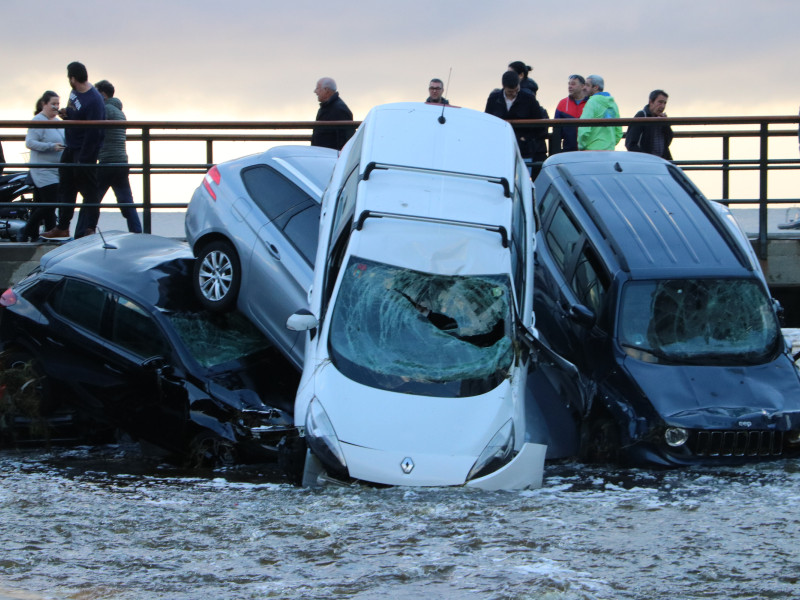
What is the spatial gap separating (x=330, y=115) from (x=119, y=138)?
267 centimetres

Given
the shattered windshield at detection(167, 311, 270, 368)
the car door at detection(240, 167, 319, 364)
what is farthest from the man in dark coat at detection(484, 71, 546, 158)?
the shattered windshield at detection(167, 311, 270, 368)

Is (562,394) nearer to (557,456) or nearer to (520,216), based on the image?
(557,456)

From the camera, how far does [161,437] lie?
32.2ft

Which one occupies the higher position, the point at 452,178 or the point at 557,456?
the point at 452,178

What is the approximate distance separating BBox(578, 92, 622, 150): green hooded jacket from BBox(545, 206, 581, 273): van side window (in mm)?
3823

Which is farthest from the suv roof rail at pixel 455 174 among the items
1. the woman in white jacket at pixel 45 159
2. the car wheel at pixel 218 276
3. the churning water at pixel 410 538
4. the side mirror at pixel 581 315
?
the woman in white jacket at pixel 45 159

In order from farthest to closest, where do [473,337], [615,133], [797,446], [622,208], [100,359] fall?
1. [615,133]
2. [622,208]
3. [100,359]
4. [797,446]
5. [473,337]

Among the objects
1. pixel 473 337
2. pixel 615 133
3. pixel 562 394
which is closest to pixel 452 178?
pixel 473 337

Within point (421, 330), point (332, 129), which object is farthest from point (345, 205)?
point (332, 129)

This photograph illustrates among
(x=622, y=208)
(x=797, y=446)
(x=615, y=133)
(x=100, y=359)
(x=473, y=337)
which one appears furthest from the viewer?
(x=615, y=133)

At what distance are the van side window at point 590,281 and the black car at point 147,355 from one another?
2.68 meters

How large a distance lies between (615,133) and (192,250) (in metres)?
6.14

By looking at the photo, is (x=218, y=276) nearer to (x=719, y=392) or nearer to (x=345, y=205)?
(x=345, y=205)

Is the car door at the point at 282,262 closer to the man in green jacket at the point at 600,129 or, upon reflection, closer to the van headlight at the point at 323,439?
the van headlight at the point at 323,439
